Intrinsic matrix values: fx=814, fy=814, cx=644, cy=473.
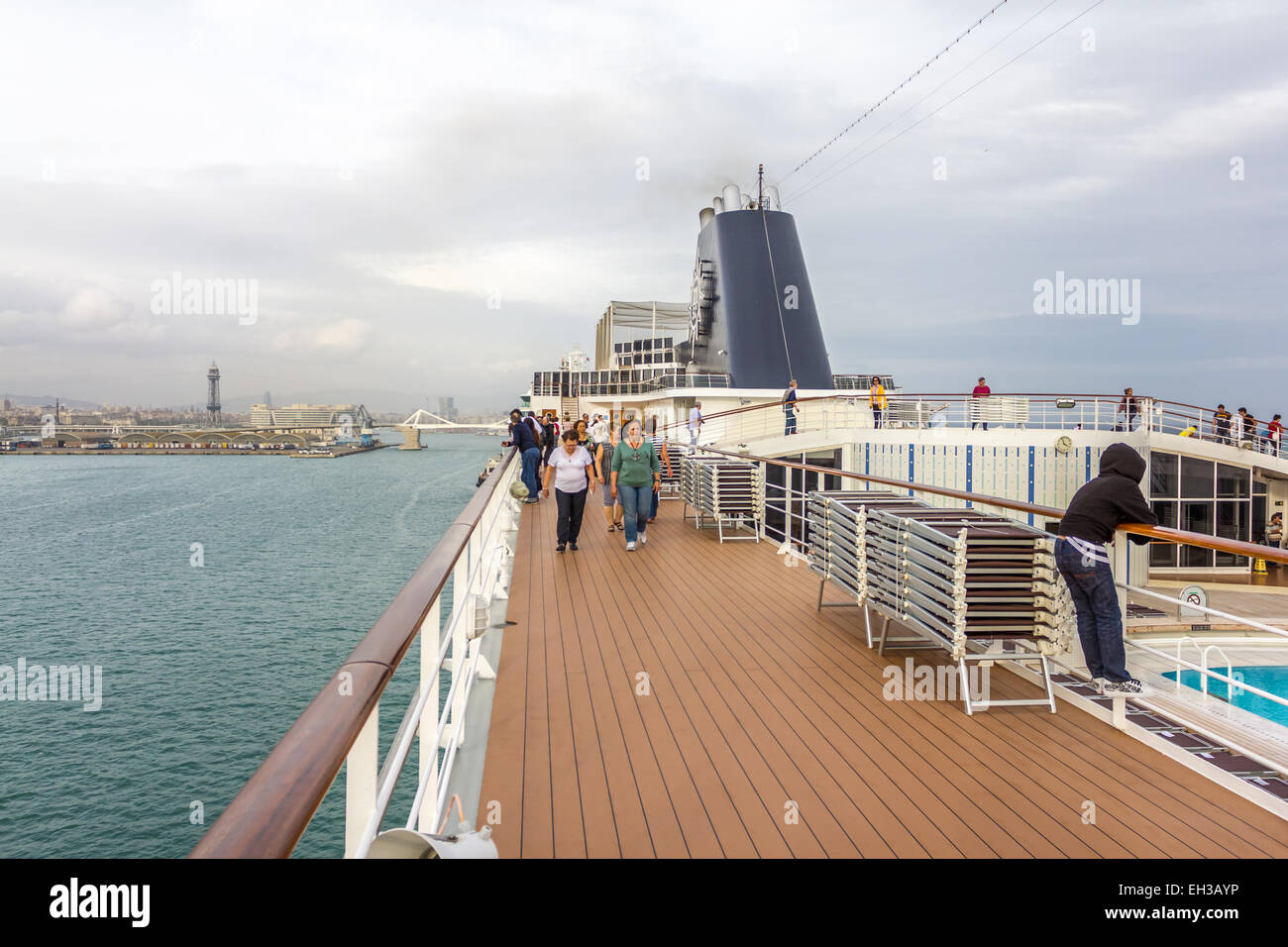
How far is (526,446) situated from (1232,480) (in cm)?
1706

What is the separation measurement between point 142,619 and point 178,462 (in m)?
92.0

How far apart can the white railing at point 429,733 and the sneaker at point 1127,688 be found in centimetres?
279

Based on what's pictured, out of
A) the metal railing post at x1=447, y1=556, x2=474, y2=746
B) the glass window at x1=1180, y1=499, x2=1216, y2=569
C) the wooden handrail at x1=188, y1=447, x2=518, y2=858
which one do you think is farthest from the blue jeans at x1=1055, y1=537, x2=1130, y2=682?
the glass window at x1=1180, y1=499, x2=1216, y2=569

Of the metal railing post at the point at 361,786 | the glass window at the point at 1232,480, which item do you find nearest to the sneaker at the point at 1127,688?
the metal railing post at the point at 361,786

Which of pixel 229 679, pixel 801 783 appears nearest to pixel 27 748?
pixel 229 679

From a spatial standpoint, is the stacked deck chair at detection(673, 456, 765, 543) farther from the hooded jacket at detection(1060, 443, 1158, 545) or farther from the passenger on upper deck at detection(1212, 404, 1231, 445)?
the passenger on upper deck at detection(1212, 404, 1231, 445)

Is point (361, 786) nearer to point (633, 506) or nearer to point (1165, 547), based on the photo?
point (633, 506)

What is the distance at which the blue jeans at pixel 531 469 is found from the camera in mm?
12340

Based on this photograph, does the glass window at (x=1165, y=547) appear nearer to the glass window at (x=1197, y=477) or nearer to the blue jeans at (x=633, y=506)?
the glass window at (x=1197, y=477)

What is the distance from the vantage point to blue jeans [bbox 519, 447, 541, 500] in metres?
12.3

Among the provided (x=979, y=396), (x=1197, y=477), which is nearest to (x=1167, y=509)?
(x=1197, y=477)

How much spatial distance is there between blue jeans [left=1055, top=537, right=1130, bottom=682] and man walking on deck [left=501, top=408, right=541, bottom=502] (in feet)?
26.0
